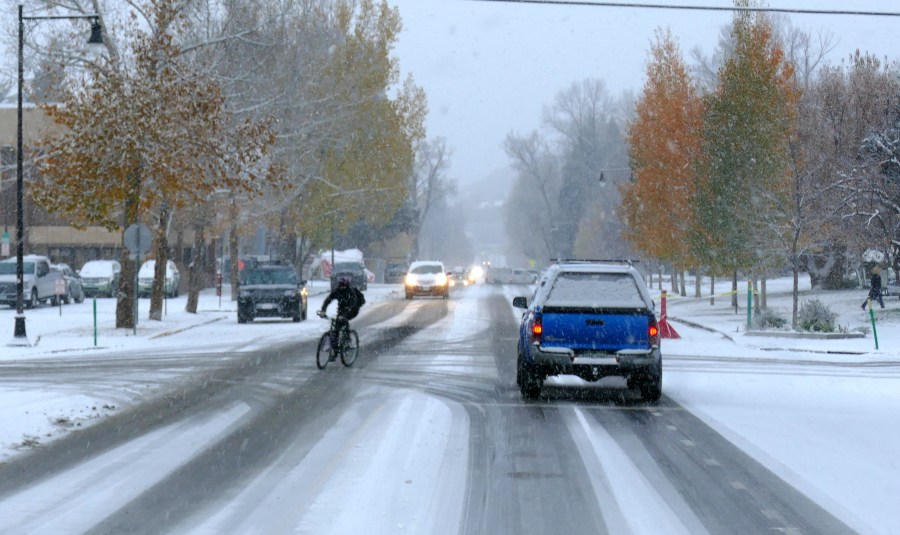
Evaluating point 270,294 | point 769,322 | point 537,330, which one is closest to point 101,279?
point 270,294

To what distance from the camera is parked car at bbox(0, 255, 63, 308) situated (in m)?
44.4

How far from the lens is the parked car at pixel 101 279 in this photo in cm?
5612

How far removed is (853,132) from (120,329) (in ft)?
67.0

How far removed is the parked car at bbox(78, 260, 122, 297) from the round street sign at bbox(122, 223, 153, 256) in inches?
1082

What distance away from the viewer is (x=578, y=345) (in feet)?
50.9

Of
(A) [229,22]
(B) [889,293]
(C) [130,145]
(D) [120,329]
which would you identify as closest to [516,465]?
(C) [130,145]

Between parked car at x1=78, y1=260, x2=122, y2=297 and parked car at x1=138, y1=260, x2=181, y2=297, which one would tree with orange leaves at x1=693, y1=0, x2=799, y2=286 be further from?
parked car at x1=78, y1=260, x2=122, y2=297

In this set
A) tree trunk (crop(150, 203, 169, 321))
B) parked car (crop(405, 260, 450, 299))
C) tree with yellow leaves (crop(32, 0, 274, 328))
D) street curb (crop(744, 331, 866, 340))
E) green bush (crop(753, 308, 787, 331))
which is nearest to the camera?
street curb (crop(744, 331, 866, 340))

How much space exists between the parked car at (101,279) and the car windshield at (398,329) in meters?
0.23

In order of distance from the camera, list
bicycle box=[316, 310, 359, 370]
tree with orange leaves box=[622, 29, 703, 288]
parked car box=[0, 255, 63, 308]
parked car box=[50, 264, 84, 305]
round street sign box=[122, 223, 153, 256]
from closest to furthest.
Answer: bicycle box=[316, 310, 359, 370]
round street sign box=[122, 223, 153, 256]
tree with orange leaves box=[622, 29, 703, 288]
parked car box=[0, 255, 63, 308]
parked car box=[50, 264, 84, 305]

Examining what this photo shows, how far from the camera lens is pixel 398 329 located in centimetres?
3319

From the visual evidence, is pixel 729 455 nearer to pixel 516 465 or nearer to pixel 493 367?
pixel 516 465

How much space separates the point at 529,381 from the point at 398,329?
17440 mm

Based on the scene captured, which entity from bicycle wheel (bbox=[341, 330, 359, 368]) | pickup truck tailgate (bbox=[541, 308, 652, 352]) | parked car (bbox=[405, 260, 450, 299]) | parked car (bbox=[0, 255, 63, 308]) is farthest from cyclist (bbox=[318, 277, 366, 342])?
parked car (bbox=[405, 260, 450, 299])
